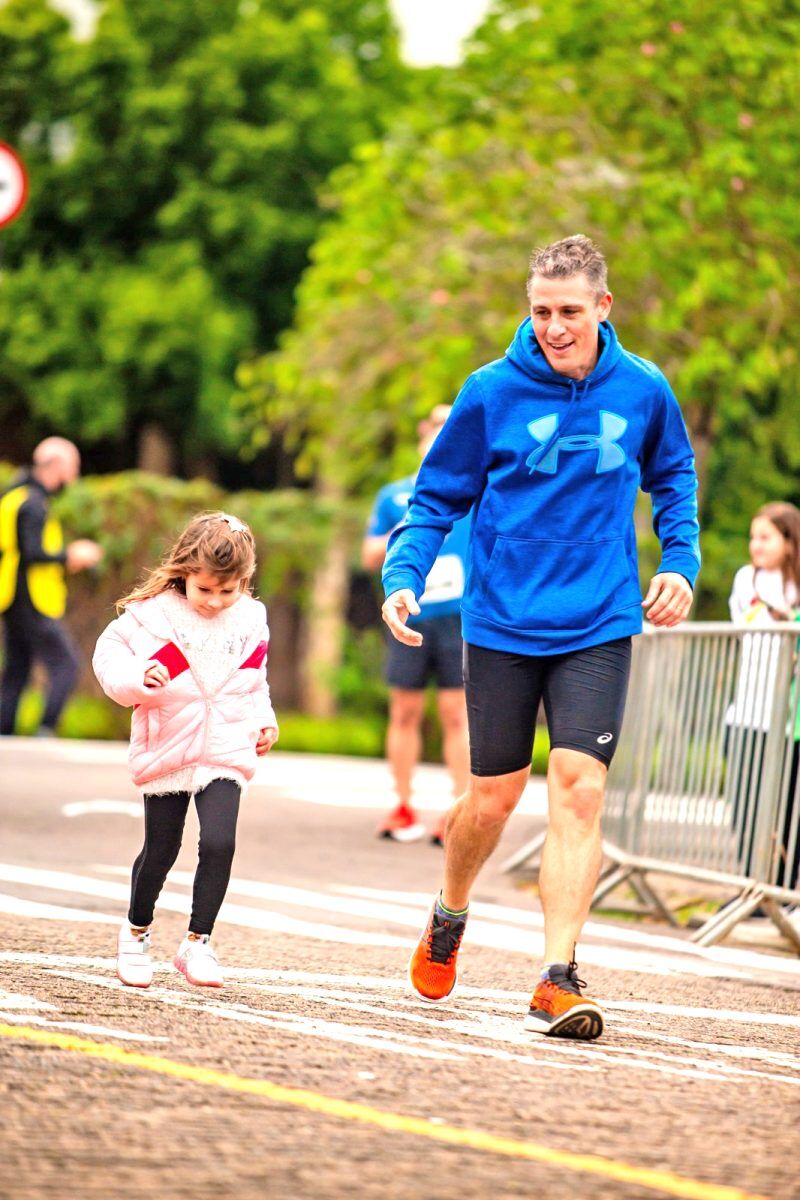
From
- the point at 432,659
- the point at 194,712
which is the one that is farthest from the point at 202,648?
the point at 432,659

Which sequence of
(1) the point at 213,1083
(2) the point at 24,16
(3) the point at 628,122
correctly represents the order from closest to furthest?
(1) the point at 213,1083 < (3) the point at 628,122 < (2) the point at 24,16

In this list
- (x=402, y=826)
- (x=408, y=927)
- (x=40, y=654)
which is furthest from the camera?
(x=40, y=654)

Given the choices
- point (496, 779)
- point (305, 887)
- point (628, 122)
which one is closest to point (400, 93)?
point (628, 122)

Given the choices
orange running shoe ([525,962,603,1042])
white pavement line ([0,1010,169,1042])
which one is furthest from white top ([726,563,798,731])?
white pavement line ([0,1010,169,1042])

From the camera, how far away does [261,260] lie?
3250cm

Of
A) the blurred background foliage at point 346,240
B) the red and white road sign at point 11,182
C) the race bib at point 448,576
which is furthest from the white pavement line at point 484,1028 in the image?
the blurred background foliage at point 346,240

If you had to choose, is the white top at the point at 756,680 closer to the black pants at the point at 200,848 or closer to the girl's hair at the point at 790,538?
the girl's hair at the point at 790,538

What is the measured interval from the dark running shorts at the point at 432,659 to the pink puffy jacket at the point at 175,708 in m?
4.74

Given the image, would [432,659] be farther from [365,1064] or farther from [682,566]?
[365,1064]

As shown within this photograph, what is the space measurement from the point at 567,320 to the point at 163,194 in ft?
93.2

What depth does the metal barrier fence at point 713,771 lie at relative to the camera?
8281mm

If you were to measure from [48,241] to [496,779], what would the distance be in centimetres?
2951

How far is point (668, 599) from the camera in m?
5.86

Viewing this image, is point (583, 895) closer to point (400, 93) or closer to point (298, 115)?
point (298, 115)
